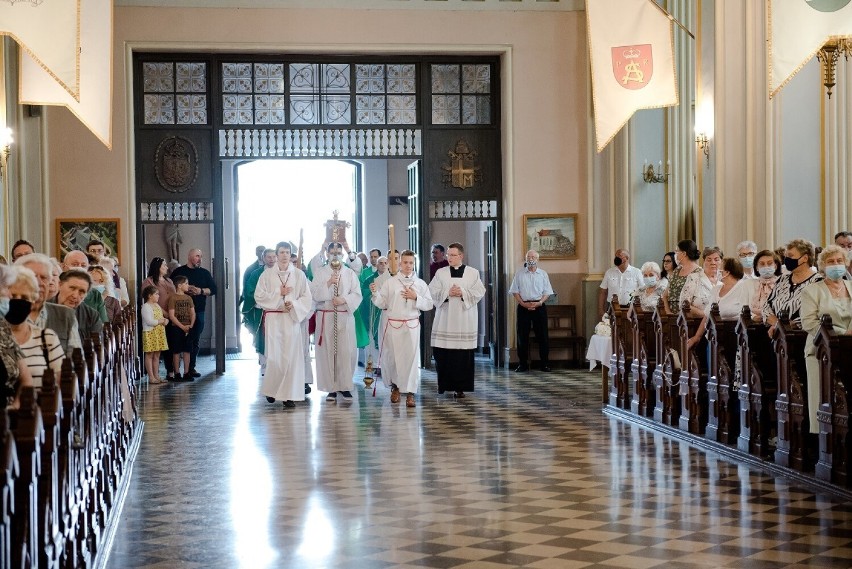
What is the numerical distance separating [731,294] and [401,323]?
4.18 meters

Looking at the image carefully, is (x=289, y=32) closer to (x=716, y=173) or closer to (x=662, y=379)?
(x=716, y=173)

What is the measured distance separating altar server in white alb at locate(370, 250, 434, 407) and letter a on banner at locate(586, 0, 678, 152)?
2.87 meters

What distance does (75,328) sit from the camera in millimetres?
6906

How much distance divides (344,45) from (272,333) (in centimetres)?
544

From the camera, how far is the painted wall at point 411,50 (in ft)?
53.3

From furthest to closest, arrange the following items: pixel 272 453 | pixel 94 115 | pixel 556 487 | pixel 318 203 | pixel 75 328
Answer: pixel 318 203 → pixel 94 115 → pixel 272 453 → pixel 556 487 → pixel 75 328

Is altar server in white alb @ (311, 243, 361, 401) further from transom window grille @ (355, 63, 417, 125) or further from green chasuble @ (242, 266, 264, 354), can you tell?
transom window grille @ (355, 63, 417, 125)

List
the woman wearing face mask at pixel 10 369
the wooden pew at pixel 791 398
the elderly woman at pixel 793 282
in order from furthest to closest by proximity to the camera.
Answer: the elderly woman at pixel 793 282 < the wooden pew at pixel 791 398 < the woman wearing face mask at pixel 10 369

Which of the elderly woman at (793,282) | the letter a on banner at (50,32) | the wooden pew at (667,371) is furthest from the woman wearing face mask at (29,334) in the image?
the wooden pew at (667,371)

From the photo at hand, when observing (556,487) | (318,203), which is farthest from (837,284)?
(318,203)

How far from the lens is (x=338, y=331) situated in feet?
44.2

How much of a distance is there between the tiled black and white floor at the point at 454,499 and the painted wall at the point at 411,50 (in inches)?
218

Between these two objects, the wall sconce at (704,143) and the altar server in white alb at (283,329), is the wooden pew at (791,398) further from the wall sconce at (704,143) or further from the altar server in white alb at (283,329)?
the altar server in white alb at (283,329)

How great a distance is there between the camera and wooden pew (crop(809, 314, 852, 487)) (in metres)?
7.36
